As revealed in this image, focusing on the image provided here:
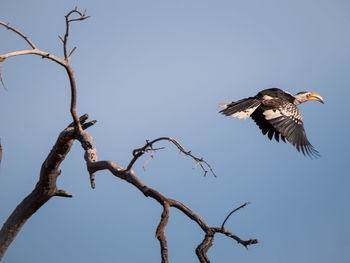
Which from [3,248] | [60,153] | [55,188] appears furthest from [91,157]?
[3,248]

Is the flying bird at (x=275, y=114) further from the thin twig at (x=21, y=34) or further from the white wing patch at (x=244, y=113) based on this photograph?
the thin twig at (x=21, y=34)

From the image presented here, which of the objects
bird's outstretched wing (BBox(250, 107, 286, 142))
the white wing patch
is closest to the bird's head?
bird's outstretched wing (BBox(250, 107, 286, 142))

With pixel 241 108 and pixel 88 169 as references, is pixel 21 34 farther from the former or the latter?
pixel 241 108

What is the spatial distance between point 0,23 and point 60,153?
2.11 metres

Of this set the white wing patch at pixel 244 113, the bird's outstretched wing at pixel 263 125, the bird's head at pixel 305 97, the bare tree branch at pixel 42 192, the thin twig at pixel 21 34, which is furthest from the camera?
the bird's head at pixel 305 97

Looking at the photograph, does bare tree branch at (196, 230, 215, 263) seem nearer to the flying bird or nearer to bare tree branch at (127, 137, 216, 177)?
bare tree branch at (127, 137, 216, 177)

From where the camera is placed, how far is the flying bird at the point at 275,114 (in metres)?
8.63

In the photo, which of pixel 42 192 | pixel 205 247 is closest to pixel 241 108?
pixel 42 192

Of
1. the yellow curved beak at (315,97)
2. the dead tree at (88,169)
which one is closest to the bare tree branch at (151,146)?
the dead tree at (88,169)

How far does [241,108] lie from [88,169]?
3786 mm

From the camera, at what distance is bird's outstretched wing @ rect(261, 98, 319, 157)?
867 cm

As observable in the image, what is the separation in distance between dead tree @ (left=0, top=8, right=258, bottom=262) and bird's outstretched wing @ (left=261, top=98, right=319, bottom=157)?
138 inches

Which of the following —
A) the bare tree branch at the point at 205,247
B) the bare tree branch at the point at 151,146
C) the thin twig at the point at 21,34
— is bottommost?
the bare tree branch at the point at 205,247

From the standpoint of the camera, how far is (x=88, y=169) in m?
5.71
